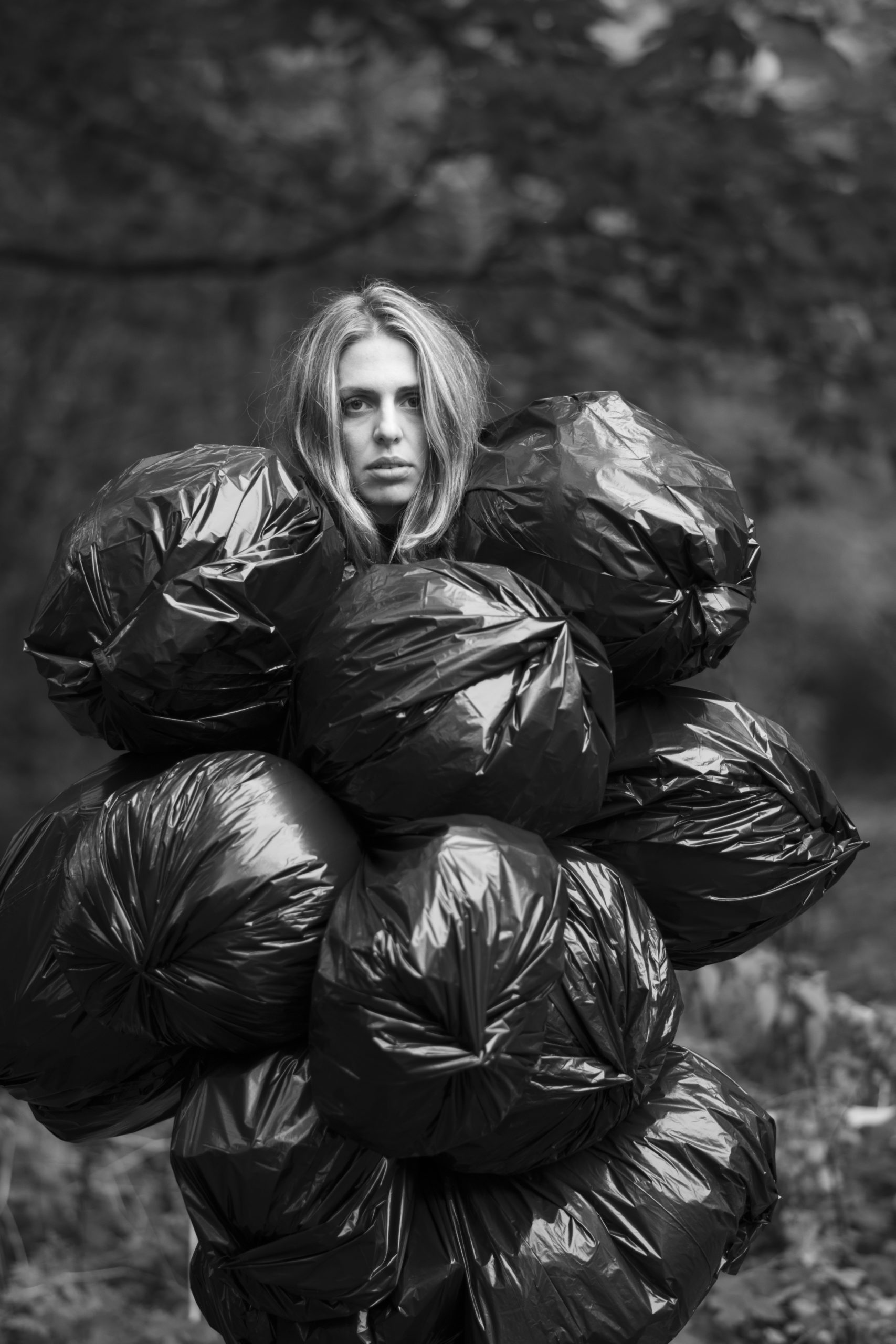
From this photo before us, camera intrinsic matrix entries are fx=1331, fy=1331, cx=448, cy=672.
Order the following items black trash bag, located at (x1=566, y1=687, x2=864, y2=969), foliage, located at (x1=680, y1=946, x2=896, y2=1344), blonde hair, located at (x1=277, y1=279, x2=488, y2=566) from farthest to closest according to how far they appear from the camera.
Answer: foliage, located at (x1=680, y1=946, x2=896, y2=1344), blonde hair, located at (x1=277, y1=279, x2=488, y2=566), black trash bag, located at (x1=566, y1=687, x2=864, y2=969)

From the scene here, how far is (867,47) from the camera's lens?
549 cm

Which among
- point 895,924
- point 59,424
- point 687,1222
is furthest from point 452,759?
point 59,424

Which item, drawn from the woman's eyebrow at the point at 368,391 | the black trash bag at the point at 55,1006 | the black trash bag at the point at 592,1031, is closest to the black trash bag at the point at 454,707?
the black trash bag at the point at 592,1031

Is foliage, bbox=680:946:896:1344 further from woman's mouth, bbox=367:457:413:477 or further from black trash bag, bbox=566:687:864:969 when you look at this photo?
woman's mouth, bbox=367:457:413:477

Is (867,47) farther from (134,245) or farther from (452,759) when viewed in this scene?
(452,759)

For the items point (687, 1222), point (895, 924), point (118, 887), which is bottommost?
point (895, 924)

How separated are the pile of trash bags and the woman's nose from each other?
0.78 feet

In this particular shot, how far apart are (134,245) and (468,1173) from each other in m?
6.21

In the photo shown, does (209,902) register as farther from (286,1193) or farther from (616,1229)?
(616,1229)

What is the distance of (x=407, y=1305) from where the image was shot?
186cm

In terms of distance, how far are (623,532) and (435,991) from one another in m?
0.79

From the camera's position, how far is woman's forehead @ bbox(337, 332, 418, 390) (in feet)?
8.11

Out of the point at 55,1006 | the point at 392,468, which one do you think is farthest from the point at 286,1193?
the point at 392,468

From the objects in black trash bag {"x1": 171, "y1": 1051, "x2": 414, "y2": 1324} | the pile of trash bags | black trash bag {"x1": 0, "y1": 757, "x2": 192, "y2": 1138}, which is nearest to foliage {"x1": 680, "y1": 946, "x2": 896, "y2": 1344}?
the pile of trash bags
